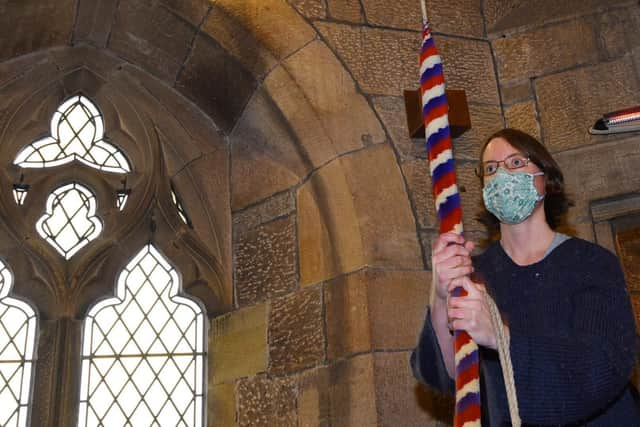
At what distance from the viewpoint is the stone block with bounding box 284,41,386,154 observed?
2686 millimetres

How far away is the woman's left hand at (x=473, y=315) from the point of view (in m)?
1.25

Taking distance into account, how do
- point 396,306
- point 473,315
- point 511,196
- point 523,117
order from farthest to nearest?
point 523,117
point 396,306
point 511,196
point 473,315

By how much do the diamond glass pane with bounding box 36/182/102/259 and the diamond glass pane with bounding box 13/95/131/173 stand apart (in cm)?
12

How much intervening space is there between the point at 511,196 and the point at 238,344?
1.59m

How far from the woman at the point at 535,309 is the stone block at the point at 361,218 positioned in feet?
2.76

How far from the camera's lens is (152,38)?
9.98ft

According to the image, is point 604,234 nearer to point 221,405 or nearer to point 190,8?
point 221,405

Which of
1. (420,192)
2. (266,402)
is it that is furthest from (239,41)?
(266,402)

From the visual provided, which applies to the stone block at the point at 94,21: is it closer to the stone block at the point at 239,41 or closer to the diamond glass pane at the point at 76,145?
the diamond glass pane at the point at 76,145

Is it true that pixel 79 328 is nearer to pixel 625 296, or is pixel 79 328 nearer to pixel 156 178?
pixel 156 178

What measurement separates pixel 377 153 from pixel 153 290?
0.98 meters

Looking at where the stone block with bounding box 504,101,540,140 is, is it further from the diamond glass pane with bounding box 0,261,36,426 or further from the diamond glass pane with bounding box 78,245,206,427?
the diamond glass pane with bounding box 0,261,36,426

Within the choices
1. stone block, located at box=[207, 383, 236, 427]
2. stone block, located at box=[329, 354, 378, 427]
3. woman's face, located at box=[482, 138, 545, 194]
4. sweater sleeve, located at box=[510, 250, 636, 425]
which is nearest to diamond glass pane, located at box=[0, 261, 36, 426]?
stone block, located at box=[207, 383, 236, 427]

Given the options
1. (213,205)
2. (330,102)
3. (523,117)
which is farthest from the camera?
(213,205)
